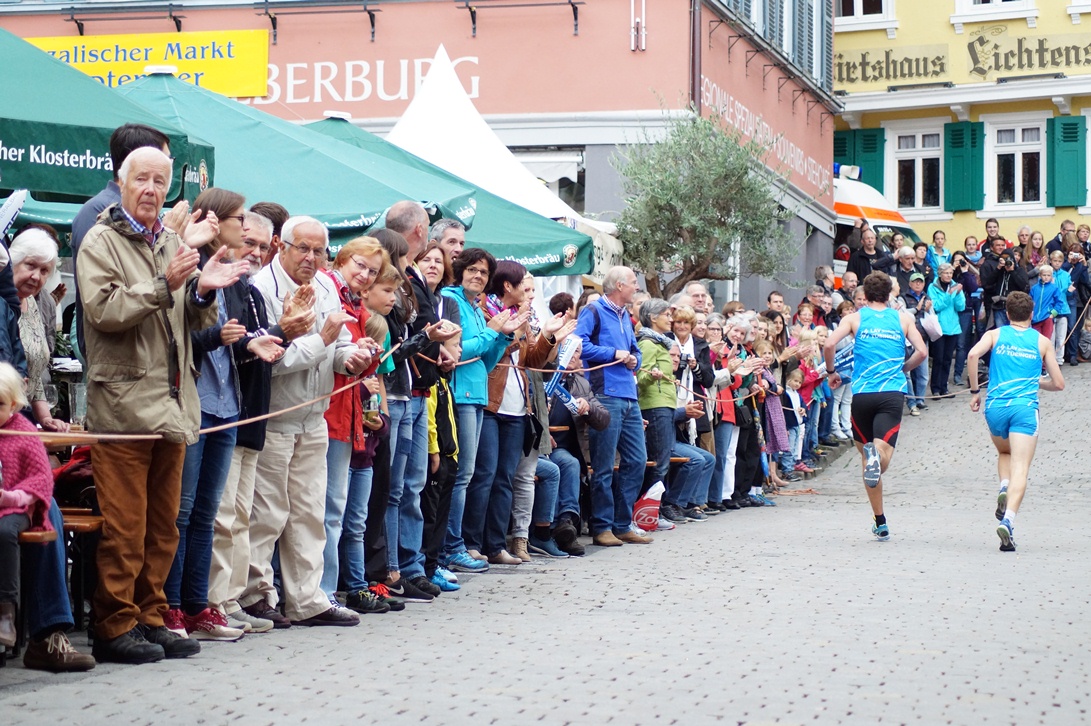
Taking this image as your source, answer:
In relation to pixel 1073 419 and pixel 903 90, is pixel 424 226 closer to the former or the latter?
pixel 1073 419

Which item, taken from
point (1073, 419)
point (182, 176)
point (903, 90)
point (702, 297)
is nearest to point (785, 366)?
point (702, 297)

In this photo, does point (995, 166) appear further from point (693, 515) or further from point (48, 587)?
point (48, 587)

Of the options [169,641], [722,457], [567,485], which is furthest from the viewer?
[722,457]

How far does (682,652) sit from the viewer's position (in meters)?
7.40

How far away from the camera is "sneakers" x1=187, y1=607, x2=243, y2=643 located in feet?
25.0

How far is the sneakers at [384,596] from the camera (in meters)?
8.96

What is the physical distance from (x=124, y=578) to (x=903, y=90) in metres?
35.8

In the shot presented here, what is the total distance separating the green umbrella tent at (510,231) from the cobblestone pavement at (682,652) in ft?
8.28

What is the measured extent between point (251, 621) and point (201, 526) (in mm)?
648

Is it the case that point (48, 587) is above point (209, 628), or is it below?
above

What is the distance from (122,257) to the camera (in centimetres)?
689

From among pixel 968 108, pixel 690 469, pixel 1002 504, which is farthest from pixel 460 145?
pixel 968 108

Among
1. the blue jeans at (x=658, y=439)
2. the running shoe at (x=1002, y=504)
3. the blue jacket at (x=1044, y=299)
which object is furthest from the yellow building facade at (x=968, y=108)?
the running shoe at (x=1002, y=504)

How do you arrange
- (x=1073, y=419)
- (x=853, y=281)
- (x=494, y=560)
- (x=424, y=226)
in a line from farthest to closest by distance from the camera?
(x=853, y=281) < (x=1073, y=419) < (x=494, y=560) < (x=424, y=226)
